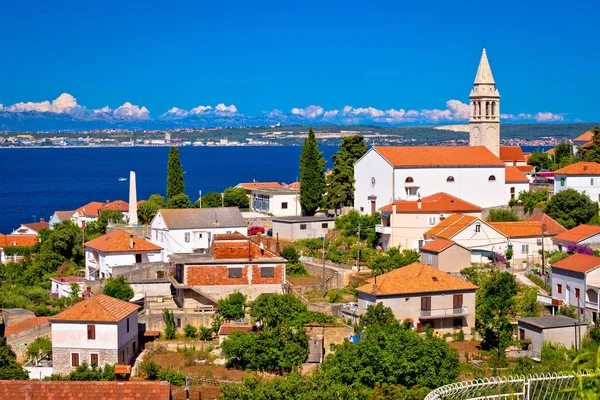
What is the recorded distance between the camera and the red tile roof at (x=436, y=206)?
45750 millimetres

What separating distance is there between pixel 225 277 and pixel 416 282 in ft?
27.8

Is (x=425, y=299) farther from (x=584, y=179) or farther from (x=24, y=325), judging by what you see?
(x=584, y=179)

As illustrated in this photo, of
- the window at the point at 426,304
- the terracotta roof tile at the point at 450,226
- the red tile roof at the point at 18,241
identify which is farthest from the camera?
the red tile roof at the point at 18,241

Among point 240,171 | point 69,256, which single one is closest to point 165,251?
point 69,256

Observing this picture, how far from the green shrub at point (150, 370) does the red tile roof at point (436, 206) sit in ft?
62.4

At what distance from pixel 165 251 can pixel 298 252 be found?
680 centimetres

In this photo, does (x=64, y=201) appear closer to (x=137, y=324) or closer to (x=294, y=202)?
Answer: (x=294, y=202)

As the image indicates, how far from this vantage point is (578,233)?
41719mm

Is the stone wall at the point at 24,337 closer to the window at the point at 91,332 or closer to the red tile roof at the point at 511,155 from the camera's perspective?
the window at the point at 91,332

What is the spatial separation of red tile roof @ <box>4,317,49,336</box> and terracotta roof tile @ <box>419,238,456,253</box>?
17.0m

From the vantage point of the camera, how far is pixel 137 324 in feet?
110

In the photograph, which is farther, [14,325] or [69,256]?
[69,256]

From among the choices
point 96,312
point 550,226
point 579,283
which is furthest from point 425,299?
point 550,226

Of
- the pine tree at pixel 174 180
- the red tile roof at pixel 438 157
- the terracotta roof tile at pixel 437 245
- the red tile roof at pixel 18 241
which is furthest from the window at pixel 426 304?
the red tile roof at pixel 18 241
